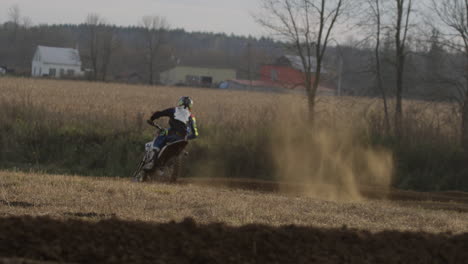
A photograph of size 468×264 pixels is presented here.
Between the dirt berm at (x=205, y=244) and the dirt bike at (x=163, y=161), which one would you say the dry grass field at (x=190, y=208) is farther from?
the dirt berm at (x=205, y=244)

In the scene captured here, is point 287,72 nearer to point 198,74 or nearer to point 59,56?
point 198,74

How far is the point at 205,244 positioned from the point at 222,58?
134 meters

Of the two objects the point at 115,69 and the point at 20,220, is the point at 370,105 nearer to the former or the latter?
the point at 20,220

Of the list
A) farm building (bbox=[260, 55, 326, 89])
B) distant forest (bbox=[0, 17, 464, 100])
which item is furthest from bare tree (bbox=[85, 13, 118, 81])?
farm building (bbox=[260, 55, 326, 89])

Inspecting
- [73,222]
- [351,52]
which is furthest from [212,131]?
[73,222]

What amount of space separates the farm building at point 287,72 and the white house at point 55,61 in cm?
9993

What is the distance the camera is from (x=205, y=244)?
26.1 feet

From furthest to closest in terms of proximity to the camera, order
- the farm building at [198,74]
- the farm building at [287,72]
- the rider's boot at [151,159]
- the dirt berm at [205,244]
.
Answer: the farm building at [198,74], the farm building at [287,72], the rider's boot at [151,159], the dirt berm at [205,244]

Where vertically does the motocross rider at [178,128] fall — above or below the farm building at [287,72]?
below

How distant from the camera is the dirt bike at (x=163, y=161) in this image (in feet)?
53.7

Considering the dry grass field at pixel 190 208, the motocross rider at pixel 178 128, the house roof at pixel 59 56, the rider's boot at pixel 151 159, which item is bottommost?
the dry grass field at pixel 190 208

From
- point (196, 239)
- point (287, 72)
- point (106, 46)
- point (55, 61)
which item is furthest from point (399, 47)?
point (55, 61)

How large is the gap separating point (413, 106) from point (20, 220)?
2073 cm

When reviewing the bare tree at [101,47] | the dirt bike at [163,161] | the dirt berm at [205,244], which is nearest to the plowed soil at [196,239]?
the dirt berm at [205,244]
